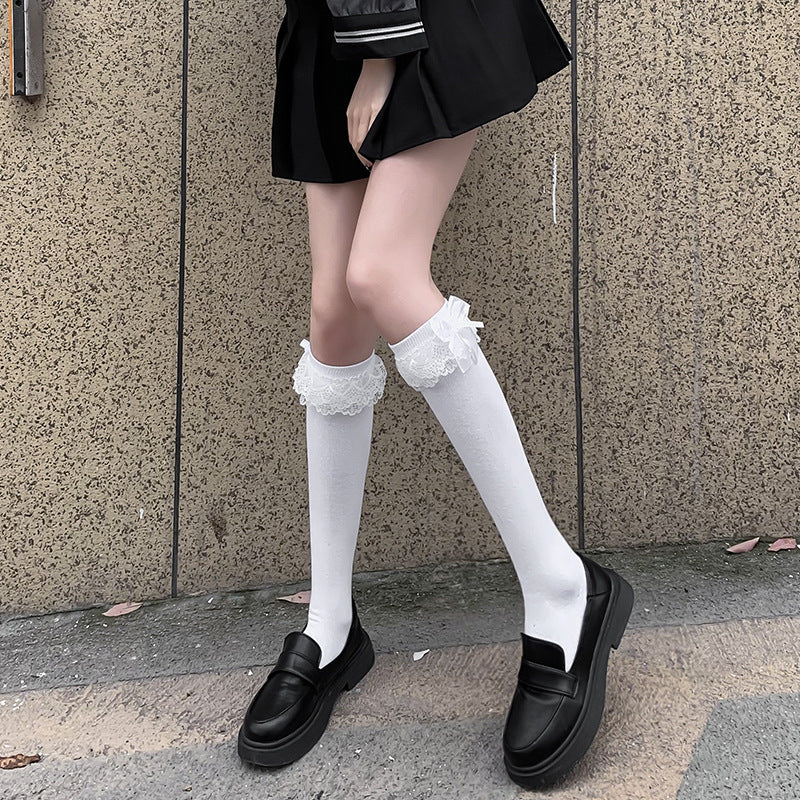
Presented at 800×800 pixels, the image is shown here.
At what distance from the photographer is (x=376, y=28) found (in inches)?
54.7

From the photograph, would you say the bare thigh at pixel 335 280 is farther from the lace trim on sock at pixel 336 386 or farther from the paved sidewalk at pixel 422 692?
the paved sidewalk at pixel 422 692

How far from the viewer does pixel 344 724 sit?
5.78 feet

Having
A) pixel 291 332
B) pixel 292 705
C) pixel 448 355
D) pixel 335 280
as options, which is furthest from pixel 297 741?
pixel 291 332

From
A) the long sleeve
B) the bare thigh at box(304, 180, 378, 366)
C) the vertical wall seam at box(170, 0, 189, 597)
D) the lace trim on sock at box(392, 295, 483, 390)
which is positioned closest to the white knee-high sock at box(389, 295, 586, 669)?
the lace trim on sock at box(392, 295, 483, 390)

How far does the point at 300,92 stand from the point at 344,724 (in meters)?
1.32

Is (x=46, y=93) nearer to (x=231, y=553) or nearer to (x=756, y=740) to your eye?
(x=231, y=553)

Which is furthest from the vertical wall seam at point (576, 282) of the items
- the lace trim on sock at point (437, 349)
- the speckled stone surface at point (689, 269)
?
the lace trim on sock at point (437, 349)

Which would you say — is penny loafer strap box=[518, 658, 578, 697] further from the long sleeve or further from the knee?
the long sleeve

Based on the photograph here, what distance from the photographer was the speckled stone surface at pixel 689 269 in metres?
2.41

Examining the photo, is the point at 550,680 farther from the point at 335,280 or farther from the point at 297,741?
the point at 335,280

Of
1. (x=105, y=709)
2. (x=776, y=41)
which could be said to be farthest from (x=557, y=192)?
(x=105, y=709)

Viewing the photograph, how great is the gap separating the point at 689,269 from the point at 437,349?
128cm

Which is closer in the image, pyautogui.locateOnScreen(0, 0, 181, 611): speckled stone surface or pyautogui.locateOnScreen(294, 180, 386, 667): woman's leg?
pyautogui.locateOnScreen(294, 180, 386, 667): woman's leg

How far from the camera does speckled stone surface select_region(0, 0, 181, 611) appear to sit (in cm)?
228
